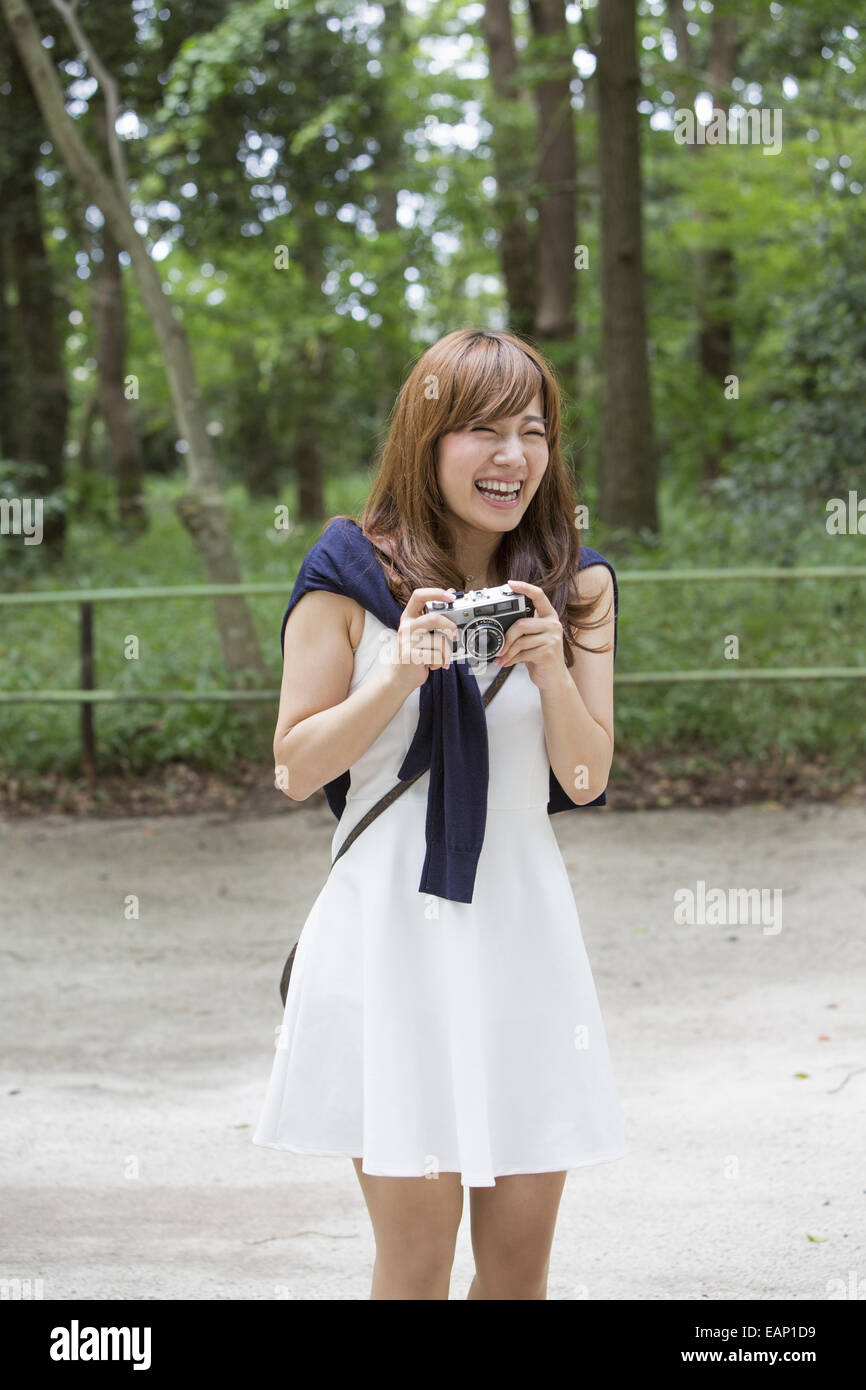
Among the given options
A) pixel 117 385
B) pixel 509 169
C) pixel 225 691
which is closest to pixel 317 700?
pixel 225 691

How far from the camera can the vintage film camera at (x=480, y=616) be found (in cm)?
207

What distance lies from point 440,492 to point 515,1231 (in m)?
1.21

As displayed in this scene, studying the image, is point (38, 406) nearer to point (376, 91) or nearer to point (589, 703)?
point (376, 91)

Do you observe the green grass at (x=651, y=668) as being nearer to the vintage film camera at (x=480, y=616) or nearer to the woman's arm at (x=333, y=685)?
the woman's arm at (x=333, y=685)

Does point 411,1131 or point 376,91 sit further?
point 376,91

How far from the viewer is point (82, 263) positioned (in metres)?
25.7

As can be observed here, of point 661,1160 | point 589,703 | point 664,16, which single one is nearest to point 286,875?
point 661,1160

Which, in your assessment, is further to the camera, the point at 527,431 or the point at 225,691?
the point at 225,691

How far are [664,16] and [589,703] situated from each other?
22952mm

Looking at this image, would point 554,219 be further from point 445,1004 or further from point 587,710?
point 445,1004

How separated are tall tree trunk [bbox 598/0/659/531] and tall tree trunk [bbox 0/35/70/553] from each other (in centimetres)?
802

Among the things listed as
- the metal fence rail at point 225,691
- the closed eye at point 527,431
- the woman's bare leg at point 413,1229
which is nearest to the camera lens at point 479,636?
the closed eye at point 527,431

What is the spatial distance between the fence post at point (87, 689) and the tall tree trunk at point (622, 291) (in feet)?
17.4

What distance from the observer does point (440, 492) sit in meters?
2.31
